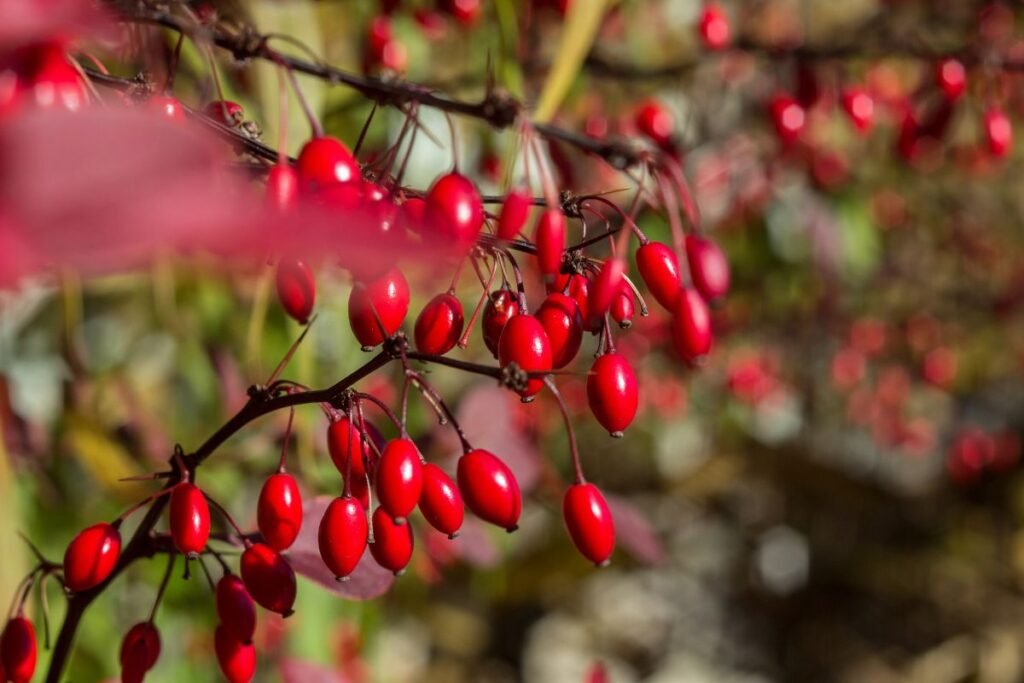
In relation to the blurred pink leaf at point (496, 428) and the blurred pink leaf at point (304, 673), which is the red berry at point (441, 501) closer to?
the blurred pink leaf at point (304, 673)

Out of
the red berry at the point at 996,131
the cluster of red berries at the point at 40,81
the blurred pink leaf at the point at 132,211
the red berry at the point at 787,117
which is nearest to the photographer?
the blurred pink leaf at the point at 132,211

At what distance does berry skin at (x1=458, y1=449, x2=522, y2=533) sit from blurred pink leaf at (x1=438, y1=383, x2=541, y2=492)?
1.53ft

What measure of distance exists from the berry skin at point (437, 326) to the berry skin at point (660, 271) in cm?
8

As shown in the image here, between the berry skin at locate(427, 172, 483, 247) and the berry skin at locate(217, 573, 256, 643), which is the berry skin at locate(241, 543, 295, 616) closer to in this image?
the berry skin at locate(217, 573, 256, 643)

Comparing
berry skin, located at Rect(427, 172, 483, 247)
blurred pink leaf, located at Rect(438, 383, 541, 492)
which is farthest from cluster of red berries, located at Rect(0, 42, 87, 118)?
blurred pink leaf, located at Rect(438, 383, 541, 492)

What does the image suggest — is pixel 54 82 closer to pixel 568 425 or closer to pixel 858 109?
pixel 568 425

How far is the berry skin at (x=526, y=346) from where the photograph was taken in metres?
0.41

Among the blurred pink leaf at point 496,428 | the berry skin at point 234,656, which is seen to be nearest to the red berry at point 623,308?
the berry skin at point 234,656

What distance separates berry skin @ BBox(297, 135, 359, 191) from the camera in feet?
1.22

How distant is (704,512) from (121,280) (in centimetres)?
267

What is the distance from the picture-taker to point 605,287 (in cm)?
42

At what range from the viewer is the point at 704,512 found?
370 centimetres

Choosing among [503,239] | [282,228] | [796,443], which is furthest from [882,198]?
[282,228]

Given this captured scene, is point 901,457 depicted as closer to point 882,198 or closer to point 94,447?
point 882,198
